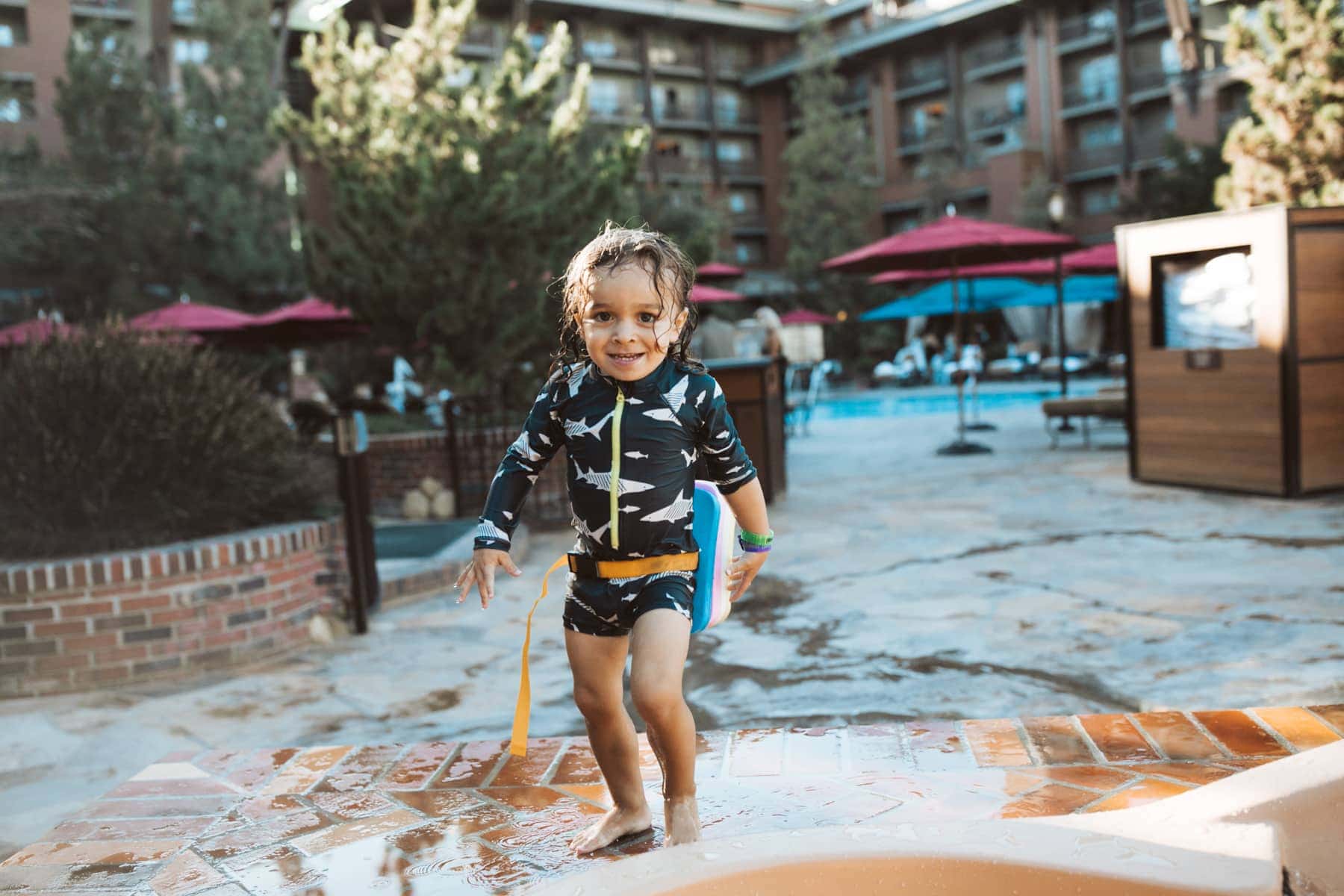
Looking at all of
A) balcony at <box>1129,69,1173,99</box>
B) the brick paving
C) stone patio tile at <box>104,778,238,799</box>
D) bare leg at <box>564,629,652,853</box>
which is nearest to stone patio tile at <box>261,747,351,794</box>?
the brick paving

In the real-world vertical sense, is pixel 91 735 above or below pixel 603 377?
below

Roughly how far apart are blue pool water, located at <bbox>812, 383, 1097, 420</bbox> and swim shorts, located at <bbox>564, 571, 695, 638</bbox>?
17.4 metres

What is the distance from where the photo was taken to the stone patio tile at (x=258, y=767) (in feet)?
10.2

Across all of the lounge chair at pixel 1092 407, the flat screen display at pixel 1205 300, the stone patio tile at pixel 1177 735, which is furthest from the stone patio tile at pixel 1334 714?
the lounge chair at pixel 1092 407

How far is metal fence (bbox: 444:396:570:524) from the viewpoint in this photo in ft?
30.6

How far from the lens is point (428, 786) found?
2949 mm

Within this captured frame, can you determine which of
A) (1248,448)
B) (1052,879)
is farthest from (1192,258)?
(1052,879)

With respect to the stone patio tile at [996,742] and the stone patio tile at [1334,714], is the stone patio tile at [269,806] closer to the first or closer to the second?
the stone patio tile at [996,742]

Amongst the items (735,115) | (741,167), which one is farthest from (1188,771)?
(735,115)

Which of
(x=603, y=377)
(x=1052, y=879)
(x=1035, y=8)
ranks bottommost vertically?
(x=1052, y=879)

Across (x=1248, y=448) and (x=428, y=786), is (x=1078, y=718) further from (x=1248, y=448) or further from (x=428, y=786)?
(x=1248, y=448)

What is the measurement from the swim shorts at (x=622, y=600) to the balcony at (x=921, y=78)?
4673cm

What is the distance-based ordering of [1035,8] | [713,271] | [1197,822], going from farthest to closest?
1. [1035,8]
2. [713,271]
3. [1197,822]

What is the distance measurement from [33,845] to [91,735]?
1.53 metres
